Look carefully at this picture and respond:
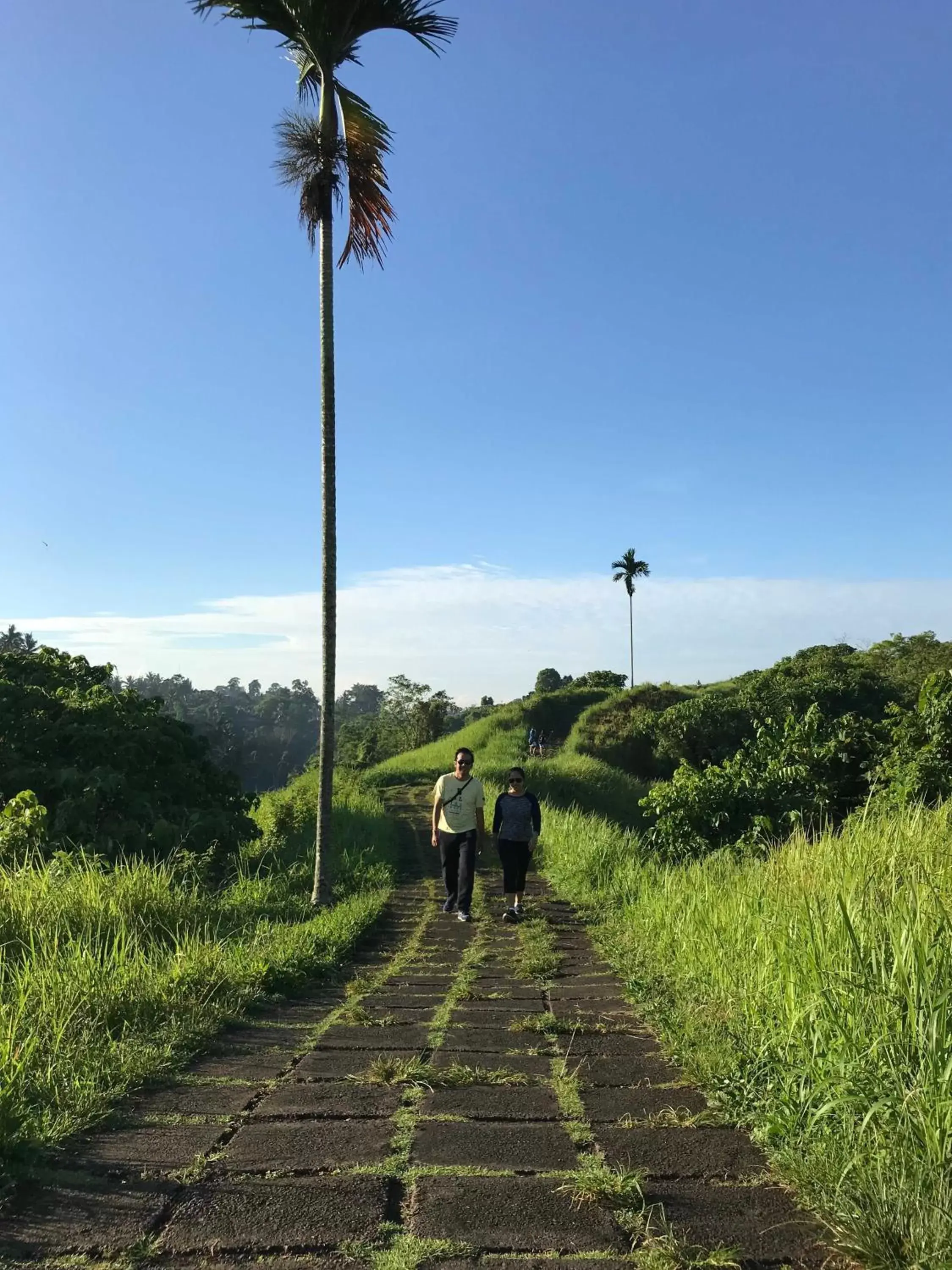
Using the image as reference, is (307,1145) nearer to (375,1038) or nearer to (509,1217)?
(509,1217)

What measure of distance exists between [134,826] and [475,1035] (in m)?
7.71

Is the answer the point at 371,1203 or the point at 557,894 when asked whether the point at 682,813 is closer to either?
the point at 557,894

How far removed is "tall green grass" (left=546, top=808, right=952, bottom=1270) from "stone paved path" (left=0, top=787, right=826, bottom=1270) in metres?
0.17

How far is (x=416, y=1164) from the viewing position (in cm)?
272

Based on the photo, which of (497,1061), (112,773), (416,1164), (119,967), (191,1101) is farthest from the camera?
(112,773)

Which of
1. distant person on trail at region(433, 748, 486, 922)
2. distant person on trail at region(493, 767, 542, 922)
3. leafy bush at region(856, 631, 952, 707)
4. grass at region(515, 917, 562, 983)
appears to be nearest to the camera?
grass at region(515, 917, 562, 983)

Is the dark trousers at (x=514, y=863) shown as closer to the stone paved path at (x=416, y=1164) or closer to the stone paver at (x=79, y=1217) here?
the stone paved path at (x=416, y=1164)

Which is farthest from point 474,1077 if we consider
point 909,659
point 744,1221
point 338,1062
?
point 909,659

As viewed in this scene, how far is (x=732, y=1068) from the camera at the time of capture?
138 inches

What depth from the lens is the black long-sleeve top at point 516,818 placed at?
28.9 feet

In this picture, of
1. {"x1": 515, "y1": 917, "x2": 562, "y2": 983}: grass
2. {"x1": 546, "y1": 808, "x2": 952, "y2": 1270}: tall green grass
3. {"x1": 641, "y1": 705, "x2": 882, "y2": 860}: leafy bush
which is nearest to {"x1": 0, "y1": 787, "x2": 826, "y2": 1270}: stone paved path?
{"x1": 546, "y1": 808, "x2": 952, "y2": 1270}: tall green grass

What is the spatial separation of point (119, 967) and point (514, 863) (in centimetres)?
463

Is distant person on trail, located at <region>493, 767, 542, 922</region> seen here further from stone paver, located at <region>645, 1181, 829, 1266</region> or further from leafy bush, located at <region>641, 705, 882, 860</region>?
stone paver, located at <region>645, 1181, 829, 1266</region>

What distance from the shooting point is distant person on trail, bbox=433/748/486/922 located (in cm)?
852
